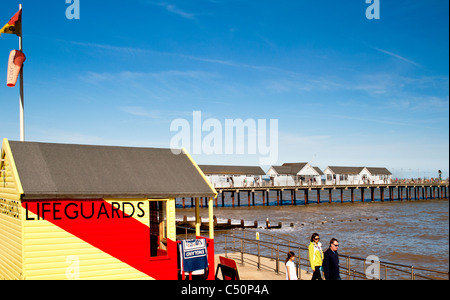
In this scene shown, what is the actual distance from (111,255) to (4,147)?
174 inches

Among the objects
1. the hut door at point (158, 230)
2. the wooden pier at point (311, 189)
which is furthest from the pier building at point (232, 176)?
the hut door at point (158, 230)

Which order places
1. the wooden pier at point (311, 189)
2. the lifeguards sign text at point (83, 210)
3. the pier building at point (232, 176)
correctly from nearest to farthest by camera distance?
the lifeguards sign text at point (83, 210)
the pier building at point (232, 176)
the wooden pier at point (311, 189)

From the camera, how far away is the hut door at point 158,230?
1448 centimetres

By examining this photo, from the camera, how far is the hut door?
14.5 metres

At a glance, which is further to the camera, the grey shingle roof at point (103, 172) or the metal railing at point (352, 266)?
the metal railing at point (352, 266)

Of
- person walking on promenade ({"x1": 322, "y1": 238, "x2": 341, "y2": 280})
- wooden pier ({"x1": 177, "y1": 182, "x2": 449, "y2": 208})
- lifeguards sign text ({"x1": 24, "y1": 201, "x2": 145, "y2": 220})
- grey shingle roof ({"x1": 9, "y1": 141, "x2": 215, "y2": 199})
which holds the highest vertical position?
grey shingle roof ({"x1": 9, "y1": 141, "x2": 215, "y2": 199})

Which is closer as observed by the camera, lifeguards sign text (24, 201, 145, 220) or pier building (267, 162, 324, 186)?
lifeguards sign text (24, 201, 145, 220)

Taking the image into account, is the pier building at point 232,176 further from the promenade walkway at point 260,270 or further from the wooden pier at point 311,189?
the promenade walkway at point 260,270

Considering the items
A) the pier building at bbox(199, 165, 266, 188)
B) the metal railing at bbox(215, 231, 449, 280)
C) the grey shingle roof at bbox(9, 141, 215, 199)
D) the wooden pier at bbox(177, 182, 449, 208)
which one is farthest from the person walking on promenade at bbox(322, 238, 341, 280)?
the pier building at bbox(199, 165, 266, 188)

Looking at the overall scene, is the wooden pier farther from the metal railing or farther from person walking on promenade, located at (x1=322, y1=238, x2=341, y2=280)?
person walking on promenade, located at (x1=322, y1=238, x2=341, y2=280)
